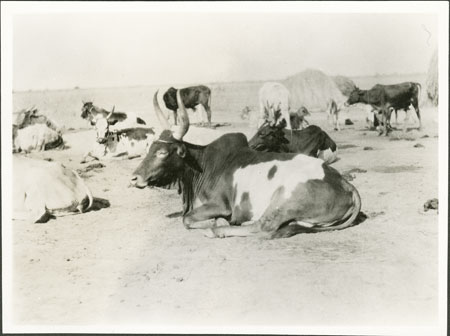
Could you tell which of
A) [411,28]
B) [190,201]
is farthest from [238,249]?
[411,28]

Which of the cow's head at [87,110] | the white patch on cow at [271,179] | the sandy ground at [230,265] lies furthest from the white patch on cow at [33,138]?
the white patch on cow at [271,179]

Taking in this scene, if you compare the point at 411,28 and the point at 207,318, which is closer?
the point at 207,318

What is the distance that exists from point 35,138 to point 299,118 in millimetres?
2034

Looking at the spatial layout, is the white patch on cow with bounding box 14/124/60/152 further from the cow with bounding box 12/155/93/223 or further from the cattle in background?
the cattle in background

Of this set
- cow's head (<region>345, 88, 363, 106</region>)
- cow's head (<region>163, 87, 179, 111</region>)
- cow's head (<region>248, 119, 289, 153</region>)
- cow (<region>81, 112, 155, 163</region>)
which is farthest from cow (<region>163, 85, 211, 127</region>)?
cow's head (<region>345, 88, 363, 106</region>)

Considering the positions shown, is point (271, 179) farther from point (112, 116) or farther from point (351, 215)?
point (112, 116)

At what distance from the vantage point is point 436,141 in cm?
492

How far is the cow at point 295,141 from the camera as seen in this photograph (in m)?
4.88

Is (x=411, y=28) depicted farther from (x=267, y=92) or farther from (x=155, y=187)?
(x=155, y=187)

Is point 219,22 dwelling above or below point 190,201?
above

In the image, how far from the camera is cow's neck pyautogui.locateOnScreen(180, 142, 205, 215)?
4.78 m

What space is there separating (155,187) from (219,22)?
1349 mm

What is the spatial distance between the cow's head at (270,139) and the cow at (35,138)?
59.4 inches

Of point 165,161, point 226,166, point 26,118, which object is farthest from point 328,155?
point 26,118
